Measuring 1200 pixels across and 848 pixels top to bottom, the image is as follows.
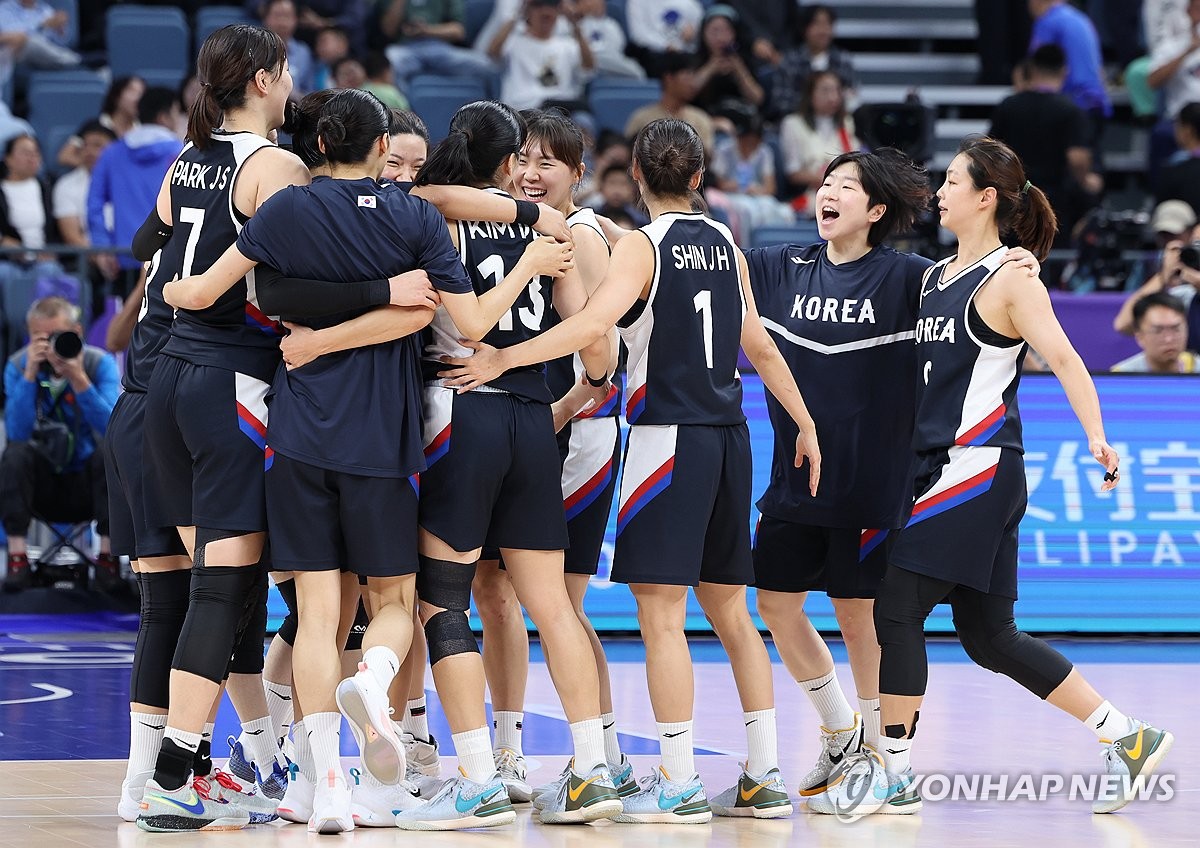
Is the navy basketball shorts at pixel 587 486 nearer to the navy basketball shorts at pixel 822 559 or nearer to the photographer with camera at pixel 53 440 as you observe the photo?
the navy basketball shorts at pixel 822 559

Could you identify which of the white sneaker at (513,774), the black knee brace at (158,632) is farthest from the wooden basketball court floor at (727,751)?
the black knee brace at (158,632)

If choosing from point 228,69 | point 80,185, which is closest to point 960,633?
point 228,69

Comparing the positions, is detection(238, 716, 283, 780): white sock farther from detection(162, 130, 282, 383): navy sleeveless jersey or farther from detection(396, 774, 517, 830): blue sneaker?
detection(162, 130, 282, 383): navy sleeveless jersey

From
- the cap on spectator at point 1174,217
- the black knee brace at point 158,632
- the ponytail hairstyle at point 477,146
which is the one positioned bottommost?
the black knee brace at point 158,632

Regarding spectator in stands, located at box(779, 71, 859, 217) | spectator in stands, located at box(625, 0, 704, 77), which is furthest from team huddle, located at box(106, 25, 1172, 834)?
spectator in stands, located at box(625, 0, 704, 77)

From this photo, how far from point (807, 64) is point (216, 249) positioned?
33.6 ft

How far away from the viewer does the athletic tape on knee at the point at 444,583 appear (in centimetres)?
532

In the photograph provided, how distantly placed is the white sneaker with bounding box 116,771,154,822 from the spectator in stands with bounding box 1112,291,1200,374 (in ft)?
21.1

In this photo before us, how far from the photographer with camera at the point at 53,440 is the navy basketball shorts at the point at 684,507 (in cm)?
542

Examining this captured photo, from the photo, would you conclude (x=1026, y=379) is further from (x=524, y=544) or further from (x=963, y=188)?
(x=524, y=544)

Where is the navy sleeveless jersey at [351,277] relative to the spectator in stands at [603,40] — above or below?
below

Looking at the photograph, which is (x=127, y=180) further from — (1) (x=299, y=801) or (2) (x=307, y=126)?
(1) (x=299, y=801)

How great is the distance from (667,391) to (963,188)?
3.87 ft

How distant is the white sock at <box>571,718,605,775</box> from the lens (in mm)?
5387
